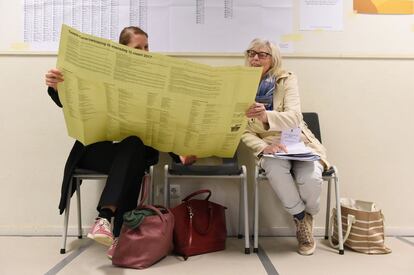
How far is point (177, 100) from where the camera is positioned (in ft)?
5.04

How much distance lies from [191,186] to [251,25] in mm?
1066

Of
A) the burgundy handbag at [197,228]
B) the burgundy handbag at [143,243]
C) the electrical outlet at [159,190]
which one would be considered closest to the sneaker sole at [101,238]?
the burgundy handbag at [143,243]

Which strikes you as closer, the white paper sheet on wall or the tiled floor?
the tiled floor

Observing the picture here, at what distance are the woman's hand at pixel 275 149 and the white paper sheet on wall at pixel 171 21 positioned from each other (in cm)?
72

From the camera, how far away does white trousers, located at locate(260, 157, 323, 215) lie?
1.84 m

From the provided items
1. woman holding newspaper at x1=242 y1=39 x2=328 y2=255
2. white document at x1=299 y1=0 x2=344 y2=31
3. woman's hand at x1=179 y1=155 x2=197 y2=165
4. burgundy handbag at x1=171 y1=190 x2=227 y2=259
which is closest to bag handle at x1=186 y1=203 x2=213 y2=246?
burgundy handbag at x1=171 y1=190 x2=227 y2=259

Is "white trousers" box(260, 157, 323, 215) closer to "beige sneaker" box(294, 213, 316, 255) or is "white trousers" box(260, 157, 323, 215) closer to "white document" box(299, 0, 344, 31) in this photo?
"beige sneaker" box(294, 213, 316, 255)

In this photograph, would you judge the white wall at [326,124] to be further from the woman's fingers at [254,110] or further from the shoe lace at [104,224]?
the shoe lace at [104,224]

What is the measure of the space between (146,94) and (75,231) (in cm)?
123

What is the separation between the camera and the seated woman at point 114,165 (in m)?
1.48

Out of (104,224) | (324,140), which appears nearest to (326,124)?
(324,140)

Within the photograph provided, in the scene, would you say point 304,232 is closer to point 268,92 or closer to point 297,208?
point 297,208

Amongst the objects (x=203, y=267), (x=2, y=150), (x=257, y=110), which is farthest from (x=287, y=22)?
(x=2, y=150)

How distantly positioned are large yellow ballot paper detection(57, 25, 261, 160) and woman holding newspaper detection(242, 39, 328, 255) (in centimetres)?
21
